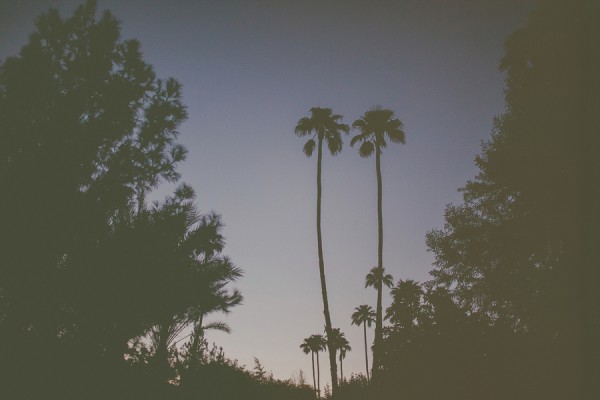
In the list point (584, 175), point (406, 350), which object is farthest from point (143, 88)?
point (584, 175)

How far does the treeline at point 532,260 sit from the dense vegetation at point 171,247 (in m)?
0.04

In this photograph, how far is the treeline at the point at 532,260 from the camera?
8109mm

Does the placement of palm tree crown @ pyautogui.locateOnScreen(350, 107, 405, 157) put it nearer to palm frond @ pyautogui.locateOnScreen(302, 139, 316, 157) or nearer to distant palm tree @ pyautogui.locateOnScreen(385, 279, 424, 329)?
palm frond @ pyautogui.locateOnScreen(302, 139, 316, 157)

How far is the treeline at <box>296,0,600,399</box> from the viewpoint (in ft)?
26.6

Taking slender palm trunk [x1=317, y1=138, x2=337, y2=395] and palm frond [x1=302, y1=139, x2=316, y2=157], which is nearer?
slender palm trunk [x1=317, y1=138, x2=337, y2=395]

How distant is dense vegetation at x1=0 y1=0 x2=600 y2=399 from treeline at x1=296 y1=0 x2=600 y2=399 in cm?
4

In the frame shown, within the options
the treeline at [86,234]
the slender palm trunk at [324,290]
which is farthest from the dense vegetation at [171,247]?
the slender palm trunk at [324,290]

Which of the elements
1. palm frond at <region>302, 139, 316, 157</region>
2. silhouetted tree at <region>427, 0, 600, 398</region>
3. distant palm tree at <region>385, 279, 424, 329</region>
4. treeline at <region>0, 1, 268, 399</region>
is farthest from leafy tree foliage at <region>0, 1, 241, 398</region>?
palm frond at <region>302, 139, 316, 157</region>

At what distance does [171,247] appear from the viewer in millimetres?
8375

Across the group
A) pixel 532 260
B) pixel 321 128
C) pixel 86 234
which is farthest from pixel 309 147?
pixel 86 234

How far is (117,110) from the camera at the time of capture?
9.89 meters

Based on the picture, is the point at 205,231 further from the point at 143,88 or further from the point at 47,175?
the point at 143,88

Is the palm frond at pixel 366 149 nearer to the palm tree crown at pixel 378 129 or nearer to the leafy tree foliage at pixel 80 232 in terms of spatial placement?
the palm tree crown at pixel 378 129

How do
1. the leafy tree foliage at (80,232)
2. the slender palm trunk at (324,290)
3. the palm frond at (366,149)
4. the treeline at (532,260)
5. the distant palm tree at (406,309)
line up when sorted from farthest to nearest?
the palm frond at (366,149)
the slender palm trunk at (324,290)
the distant palm tree at (406,309)
the treeline at (532,260)
the leafy tree foliage at (80,232)
